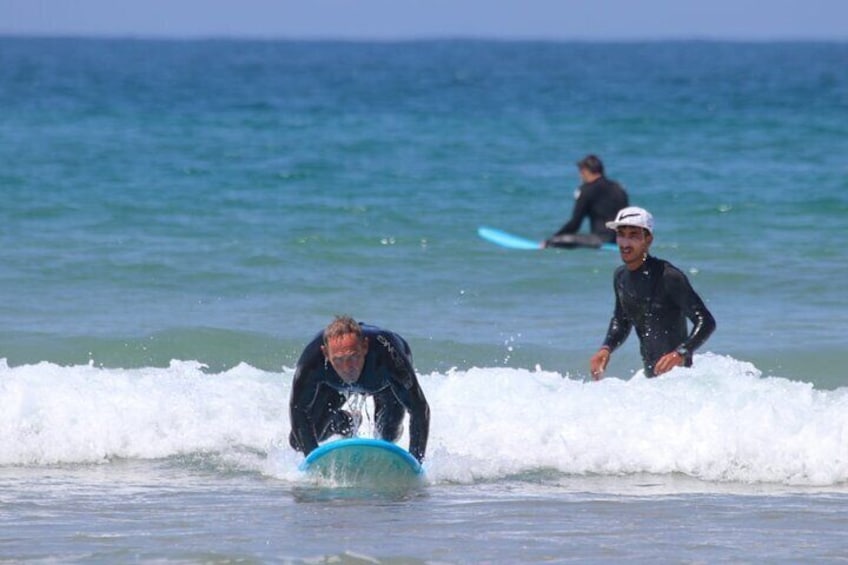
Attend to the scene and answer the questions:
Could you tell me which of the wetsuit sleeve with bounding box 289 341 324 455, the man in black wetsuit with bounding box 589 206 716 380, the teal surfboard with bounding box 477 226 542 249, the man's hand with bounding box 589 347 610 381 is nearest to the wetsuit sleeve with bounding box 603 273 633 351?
the man in black wetsuit with bounding box 589 206 716 380

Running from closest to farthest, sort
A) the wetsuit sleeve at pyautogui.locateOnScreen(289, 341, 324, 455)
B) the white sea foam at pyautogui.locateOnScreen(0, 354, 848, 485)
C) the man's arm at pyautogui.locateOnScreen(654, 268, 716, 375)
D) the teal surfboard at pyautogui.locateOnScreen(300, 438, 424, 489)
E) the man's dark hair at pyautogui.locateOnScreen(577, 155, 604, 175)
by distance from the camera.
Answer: the wetsuit sleeve at pyautogui.locateOnScreen(289, 341, 324, 455)
the teal surfboard at pyautogui.locateOnScreen(300, 438, 424, 489)
the man's arm at pyautogui.locateOnScreen(654, 268, 716, 375)
the white sea foam at pyautogui.locateOnScreen(0, 354, 848, 485)
the man's dark hair at pyautogui.locateOnScreen(577, 155, 604, 175)

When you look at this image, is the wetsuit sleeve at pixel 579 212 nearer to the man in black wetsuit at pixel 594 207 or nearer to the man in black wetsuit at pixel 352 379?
the man in black wetsuit at pixel 594 207

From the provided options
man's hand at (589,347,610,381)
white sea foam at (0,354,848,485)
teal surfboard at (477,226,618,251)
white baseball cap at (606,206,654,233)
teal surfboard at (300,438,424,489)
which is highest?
→ teal surfboard at (477,226,618,251)

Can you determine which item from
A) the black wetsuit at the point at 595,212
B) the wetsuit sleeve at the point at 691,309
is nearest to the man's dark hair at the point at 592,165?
the black wetsuit at the point at 595,212

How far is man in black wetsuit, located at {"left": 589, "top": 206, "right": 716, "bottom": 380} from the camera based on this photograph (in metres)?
8.33

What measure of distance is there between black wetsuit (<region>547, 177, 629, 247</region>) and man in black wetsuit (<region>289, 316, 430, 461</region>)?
28.2 ft

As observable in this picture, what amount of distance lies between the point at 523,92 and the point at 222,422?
149 feet

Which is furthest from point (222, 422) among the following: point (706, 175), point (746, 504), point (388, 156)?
point (388, 156)

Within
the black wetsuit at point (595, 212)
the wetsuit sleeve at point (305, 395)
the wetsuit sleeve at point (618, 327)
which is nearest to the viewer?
the wetsuit sleeve at point (305, 395)

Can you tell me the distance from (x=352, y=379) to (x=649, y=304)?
74.5 inches

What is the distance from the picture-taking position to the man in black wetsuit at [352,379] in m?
7.24

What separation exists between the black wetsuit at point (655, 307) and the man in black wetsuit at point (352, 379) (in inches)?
54.9

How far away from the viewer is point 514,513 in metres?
7.46

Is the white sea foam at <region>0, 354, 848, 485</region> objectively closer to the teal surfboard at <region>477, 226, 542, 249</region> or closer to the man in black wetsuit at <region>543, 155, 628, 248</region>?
the man in black wetsuit at <region>543, 155, 628, 248</region>
